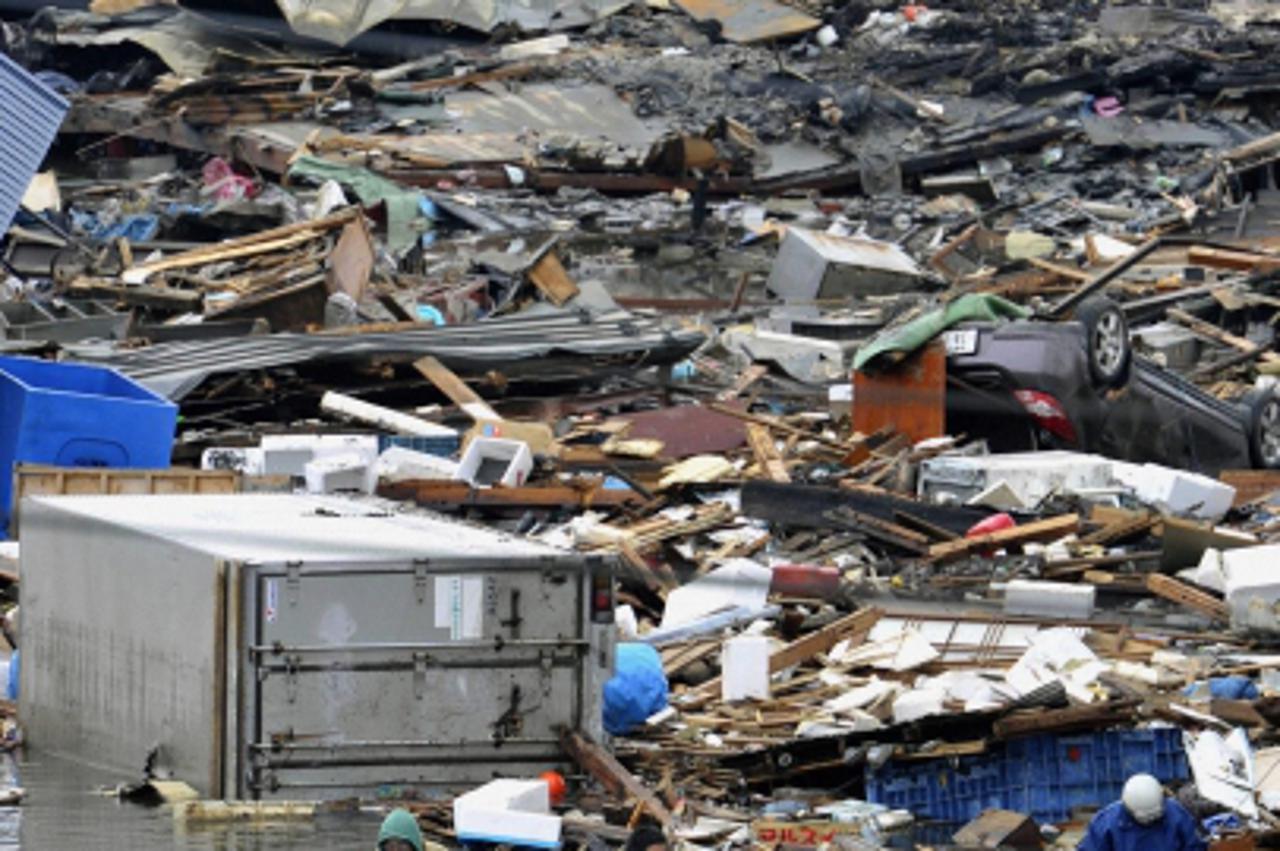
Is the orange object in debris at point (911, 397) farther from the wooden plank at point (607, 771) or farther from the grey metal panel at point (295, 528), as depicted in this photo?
the wooden plank at point (607, 771)

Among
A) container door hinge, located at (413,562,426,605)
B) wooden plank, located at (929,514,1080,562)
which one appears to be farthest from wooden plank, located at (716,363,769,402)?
container door hinge, located at (413,562,426,605)

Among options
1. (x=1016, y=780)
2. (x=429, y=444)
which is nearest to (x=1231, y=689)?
(x=1016, y=780)

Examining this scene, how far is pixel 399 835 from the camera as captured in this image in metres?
8.35

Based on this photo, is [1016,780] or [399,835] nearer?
[399,835]

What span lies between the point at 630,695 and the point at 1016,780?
1851 millimetres

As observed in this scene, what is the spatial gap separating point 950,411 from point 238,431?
4805mm

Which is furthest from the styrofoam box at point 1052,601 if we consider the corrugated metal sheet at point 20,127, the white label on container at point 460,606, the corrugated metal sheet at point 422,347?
the corrugated metal sheet at point 20,127

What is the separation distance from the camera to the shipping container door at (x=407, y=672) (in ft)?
31.8

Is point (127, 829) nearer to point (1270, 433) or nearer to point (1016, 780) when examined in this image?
point (1016, 780)

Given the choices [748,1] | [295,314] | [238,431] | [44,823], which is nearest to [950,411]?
[238,431]

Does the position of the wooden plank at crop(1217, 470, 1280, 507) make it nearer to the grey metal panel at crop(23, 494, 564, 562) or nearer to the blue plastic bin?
the blue plastic bin

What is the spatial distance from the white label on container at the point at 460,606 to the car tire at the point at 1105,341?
28.4 ft

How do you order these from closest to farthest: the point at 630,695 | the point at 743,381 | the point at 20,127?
the point at 630,695
the point at 20,127
the point at 743,381

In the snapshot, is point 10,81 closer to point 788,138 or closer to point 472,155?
point 472,155
